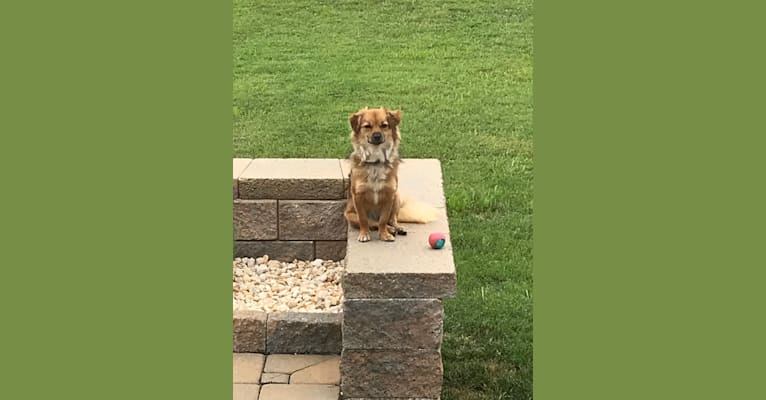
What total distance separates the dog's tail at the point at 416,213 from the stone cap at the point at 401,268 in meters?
0.06

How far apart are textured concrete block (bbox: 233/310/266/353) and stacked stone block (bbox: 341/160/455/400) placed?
71 centimetres

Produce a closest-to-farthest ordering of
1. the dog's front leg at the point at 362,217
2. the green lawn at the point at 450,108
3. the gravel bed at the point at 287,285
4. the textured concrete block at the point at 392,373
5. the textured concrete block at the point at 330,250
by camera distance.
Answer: the textured concrete block at the point at 392,373
the dog's front leg at the point at 362,217
the green lawn at the point at 450,108
the gravel bed at the point at 287,285
the textured concrete block at the point at 330,250

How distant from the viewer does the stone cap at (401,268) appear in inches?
188

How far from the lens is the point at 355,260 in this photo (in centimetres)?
495

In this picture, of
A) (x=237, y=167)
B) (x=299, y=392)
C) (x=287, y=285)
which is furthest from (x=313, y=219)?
(x=299, y=392)

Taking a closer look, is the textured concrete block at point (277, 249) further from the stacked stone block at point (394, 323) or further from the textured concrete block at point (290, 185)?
the stacked stone block at point (394, 323)

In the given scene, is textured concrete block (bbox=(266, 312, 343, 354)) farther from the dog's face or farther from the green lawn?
the dog's face

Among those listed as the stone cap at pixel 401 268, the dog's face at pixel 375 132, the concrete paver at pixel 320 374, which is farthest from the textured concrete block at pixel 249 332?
the dog's face at pixel 375 132

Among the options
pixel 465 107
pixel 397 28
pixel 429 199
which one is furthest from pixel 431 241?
pixel 465 107

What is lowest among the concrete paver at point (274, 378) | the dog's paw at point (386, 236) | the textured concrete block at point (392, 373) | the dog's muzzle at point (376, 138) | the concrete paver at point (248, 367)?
the concrete paver at point (248, 367)

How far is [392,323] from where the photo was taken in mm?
4832

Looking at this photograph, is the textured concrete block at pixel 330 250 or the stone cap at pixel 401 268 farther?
the textured concrete block at pixel 330 250

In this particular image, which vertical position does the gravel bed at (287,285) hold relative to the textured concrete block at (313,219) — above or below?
below

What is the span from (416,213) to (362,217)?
35cm
